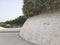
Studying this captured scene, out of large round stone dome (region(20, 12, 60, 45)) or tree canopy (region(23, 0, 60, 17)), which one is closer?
large round stone dome (region(20, 12, 60, 45))

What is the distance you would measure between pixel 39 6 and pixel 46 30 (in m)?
1.42

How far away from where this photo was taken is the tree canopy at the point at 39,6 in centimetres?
831

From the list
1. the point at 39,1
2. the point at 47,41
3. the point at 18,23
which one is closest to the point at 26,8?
the point at 39,1

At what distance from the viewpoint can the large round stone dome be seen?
7.68 meters

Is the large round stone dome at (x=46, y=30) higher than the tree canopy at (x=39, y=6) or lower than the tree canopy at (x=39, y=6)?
lower

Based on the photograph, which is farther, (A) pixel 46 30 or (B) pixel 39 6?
(B) pixel 39 6

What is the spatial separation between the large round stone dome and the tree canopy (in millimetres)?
284

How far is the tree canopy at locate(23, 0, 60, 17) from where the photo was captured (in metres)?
8.31

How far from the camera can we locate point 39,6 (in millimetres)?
8672

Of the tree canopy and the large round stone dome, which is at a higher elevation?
the tree canopy

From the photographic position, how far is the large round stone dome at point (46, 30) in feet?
25.2

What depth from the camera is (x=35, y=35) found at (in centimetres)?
855

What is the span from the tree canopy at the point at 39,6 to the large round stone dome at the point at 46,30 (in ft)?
0.93

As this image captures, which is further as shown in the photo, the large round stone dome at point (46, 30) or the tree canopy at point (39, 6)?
the tree canopy at point (39, 6)
